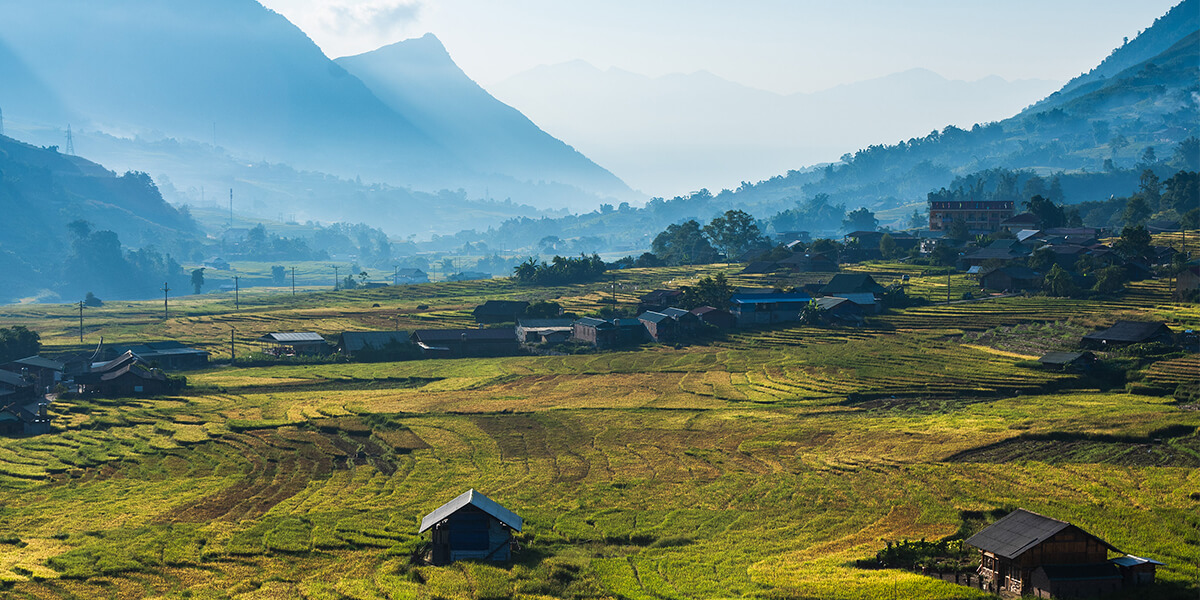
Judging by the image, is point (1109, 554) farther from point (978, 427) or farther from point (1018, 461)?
point (978, 427)

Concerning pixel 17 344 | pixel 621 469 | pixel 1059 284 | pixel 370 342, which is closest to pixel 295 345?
pixel 370 342

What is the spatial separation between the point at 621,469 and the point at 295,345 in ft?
146

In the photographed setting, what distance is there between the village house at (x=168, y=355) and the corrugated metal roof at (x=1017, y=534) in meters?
60.2

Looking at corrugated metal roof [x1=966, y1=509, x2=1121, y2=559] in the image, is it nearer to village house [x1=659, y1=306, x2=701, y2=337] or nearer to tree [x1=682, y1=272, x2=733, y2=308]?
village house [x1=659, y1=306, x2=701, y2=337]

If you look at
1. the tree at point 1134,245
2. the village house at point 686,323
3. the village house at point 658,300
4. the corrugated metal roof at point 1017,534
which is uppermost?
the tree at point 1134,245

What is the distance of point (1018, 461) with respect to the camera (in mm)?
37906

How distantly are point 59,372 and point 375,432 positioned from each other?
33178 millimetres

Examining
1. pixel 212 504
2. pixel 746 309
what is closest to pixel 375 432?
pixel 212 504

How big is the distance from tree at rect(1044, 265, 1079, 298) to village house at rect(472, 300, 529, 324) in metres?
42.8

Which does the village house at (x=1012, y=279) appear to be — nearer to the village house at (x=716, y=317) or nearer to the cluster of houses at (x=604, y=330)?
the cluster of houses at (x=604, y=330)

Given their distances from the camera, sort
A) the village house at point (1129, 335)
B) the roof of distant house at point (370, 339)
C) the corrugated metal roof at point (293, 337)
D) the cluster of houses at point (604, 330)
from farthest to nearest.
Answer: the corrugated metal roof at point (293, 337), the cluster of houses at point (604, 330), the roof of distant house at point (370, 339), the village house at point (1129, 335)

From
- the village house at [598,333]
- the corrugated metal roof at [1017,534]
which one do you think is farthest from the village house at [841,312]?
the corrugated metal roof at [1017,534]

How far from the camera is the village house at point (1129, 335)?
56094 millimetres

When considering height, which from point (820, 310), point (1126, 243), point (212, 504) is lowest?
point (212, 504)
